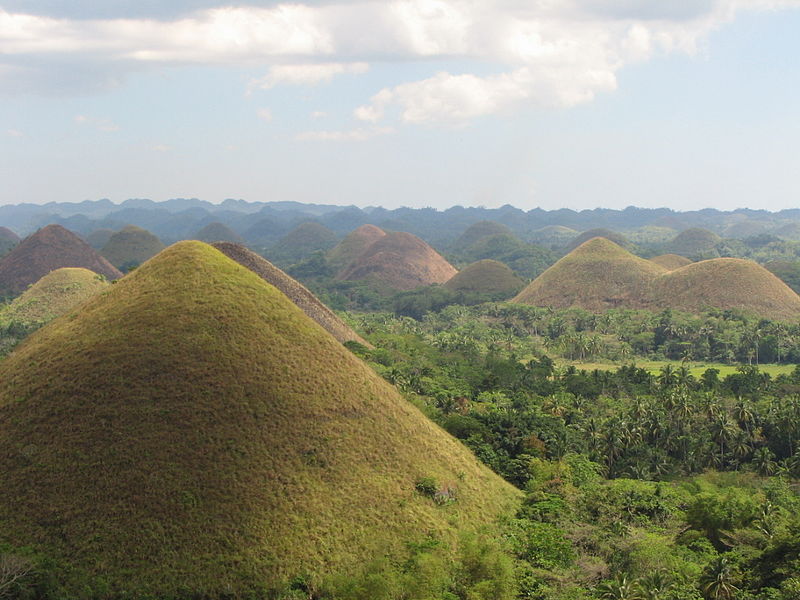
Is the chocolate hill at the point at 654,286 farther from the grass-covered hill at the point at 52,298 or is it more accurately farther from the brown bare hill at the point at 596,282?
the grass-covered hill at the point at 52,298

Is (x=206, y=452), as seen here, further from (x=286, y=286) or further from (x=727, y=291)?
(x=727, y=291)

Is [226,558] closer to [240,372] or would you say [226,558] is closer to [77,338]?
Answer: [240,372]

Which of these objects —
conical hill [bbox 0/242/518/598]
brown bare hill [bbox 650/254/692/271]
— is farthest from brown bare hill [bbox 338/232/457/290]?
conical hill [bbox 0/242/518/598]

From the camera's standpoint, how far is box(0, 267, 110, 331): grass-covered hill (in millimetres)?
95537

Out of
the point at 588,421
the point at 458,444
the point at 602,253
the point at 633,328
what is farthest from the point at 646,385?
the point at 602,253

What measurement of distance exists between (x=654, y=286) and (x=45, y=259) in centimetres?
12972

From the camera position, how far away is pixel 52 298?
10169 centimetres

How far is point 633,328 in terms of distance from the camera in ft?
350

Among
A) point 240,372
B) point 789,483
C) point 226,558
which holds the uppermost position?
point 240,372

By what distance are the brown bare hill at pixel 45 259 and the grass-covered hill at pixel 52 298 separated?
36792 millimetres

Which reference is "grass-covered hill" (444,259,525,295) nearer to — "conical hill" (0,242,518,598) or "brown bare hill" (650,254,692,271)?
"brown bare hill" (650,254,692,271)

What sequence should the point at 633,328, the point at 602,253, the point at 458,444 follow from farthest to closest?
the point at 602,253
the point at 633,328
the point at 458,444

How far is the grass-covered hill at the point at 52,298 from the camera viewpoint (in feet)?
313

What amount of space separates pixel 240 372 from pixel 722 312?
92131mm
